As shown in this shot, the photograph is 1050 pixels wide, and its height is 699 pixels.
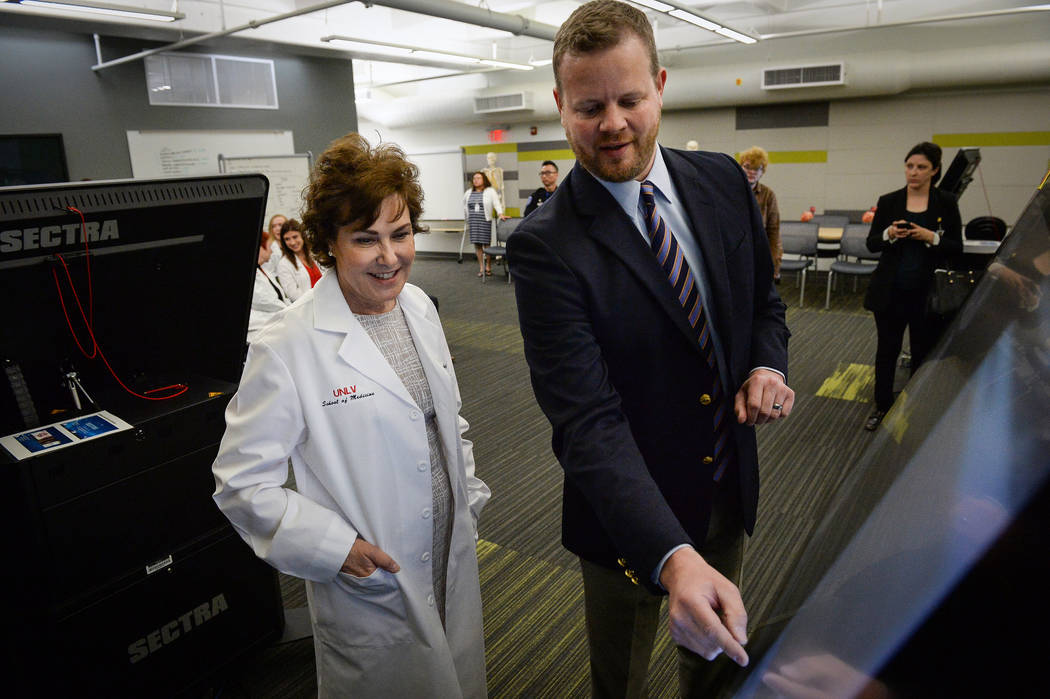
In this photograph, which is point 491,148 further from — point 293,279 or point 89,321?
point 89,321

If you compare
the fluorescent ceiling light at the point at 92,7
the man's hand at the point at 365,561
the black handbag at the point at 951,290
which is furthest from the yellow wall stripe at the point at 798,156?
the man's hand at the point at 365,561

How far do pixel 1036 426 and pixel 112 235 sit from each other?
5.32 feet

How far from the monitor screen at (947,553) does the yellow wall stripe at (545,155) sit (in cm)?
1127

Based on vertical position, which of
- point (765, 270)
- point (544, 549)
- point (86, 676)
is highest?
point (765, 270)

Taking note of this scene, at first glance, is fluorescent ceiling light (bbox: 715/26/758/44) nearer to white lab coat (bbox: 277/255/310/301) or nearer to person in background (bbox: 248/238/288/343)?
white lab coat (bbox: 277/255/310/301)

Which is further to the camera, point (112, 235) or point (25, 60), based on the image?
point (25, 60)

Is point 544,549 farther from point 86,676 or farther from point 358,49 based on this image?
point 358,49

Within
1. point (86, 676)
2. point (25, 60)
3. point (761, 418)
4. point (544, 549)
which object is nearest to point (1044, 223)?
point (761, 418)

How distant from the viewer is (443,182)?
12.8m

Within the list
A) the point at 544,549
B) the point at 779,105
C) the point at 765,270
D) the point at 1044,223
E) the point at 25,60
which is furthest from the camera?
the point at 779,105

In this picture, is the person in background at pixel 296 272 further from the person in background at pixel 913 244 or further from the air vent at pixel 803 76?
the air vent at pixel 803 76

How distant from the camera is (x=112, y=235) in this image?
1.46 metres

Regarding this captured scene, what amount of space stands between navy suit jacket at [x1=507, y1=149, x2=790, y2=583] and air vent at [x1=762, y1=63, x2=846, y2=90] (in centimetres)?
808

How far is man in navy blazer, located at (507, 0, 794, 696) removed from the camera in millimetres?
970
